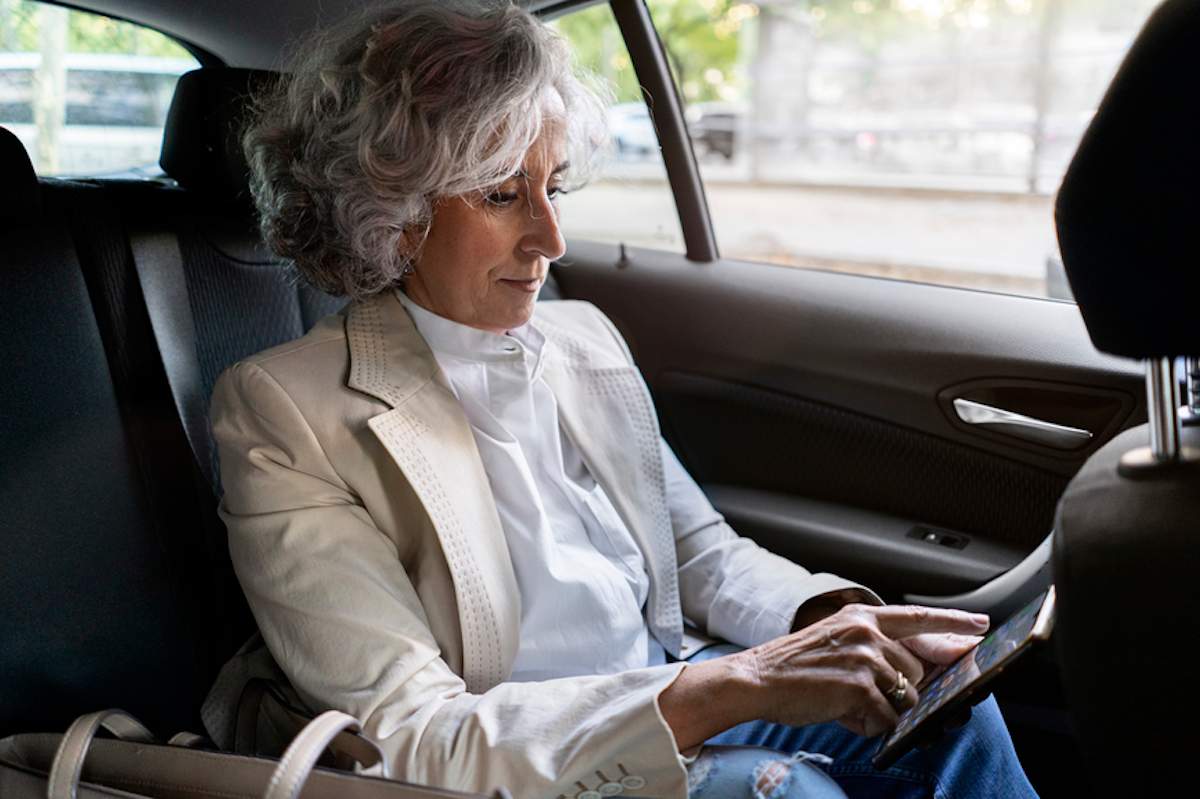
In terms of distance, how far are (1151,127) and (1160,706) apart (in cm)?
38

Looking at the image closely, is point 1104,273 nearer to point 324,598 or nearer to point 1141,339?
point 1141,339

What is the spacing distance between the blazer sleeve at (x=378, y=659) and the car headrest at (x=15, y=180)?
0.32 m

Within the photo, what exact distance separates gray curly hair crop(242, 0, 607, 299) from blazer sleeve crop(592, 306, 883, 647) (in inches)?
16.7

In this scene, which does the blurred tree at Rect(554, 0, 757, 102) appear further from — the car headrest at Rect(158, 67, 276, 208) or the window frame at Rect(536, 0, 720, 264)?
the car headrest at Rect(158, 67, 276, 208)

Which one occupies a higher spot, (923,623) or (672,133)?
(672,133)

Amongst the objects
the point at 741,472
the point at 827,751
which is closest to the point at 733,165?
the point at 741,472

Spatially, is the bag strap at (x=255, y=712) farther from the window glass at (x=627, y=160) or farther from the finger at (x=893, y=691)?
the window glass at (x=627, y=160)

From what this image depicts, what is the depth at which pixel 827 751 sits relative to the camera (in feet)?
4.29

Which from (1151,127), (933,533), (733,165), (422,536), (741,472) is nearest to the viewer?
(1151,127)

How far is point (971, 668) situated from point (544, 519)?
504 mm

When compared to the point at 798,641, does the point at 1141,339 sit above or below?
above

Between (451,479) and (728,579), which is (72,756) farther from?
(728,579)

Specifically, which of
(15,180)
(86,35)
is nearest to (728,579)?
(15,180)

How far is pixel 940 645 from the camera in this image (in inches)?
47.9
